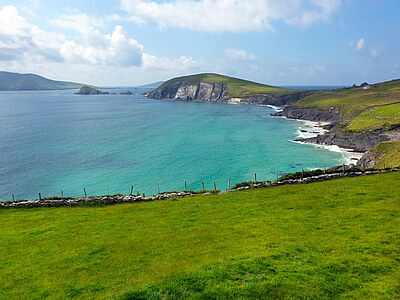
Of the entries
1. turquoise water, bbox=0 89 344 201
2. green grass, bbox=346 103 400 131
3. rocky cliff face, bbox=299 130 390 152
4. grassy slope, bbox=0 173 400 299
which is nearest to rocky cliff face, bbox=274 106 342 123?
green grass, bbox=346 103 400 131

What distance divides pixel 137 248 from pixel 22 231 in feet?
56.4

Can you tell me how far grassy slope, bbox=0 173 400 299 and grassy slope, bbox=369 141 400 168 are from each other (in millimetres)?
33314

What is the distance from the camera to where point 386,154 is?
230ft

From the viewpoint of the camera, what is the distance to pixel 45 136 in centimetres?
12988

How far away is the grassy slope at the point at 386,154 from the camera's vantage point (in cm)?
6291

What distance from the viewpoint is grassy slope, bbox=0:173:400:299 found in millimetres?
16422

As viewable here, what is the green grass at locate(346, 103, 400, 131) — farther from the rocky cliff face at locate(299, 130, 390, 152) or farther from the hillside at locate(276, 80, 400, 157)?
the rocky cliff face at locate(299, 130, 390, 152)

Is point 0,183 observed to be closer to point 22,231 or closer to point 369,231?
point 22,231

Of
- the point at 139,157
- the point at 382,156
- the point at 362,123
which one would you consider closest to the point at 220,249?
the point at 382,156

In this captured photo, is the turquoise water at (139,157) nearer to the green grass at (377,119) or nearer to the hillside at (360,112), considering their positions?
the green grass at (377,119)

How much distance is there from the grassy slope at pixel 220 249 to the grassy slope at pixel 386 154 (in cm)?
3331

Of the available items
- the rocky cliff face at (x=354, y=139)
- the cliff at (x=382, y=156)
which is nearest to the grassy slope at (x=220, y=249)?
the cliff at (x=382, y=156)

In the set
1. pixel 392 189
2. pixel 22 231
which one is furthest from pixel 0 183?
pixel 392 189

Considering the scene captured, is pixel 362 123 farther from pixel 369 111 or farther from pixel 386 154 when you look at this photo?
pixel 386 154
